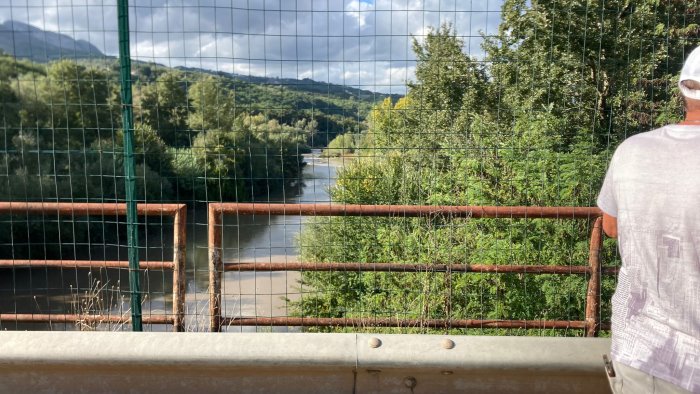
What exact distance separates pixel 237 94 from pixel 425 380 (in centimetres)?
255

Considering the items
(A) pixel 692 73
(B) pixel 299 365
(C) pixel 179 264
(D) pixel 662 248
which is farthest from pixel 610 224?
(C) pixel 179 264

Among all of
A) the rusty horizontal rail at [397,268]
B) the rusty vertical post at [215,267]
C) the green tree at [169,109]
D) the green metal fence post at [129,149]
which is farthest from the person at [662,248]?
the green tree at [169,109]

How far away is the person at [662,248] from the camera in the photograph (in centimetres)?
186

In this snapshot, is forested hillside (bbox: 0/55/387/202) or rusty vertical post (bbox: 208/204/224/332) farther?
forested hillside (bbox: 0/55/387/202)

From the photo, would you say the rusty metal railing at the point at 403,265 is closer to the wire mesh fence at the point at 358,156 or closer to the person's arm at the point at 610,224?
the wire mesh fence at the point at 358,156

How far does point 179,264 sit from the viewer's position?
4.30 metres

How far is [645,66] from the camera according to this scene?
5.85 m

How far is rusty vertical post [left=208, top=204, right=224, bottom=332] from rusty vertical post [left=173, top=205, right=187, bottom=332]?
0.63 ft

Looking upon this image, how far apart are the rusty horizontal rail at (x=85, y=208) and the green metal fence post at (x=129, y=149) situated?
98 millimetres

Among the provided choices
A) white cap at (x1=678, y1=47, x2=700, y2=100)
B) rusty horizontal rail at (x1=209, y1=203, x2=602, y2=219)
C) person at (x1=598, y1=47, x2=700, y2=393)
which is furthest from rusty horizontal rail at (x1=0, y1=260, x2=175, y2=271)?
white cap at (x1=678, y1=47, x2=700, y2=100)

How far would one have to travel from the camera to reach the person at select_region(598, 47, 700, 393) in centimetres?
186

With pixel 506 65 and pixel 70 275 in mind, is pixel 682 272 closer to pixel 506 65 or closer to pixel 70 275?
pixel 506 65

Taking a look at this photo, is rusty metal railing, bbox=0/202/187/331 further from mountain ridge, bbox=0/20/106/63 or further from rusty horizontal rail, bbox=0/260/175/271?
mountain ridge, bbox=0/20/106/63

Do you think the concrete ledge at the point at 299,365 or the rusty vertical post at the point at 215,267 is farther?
the rusty vertical post at the point at 215,267
